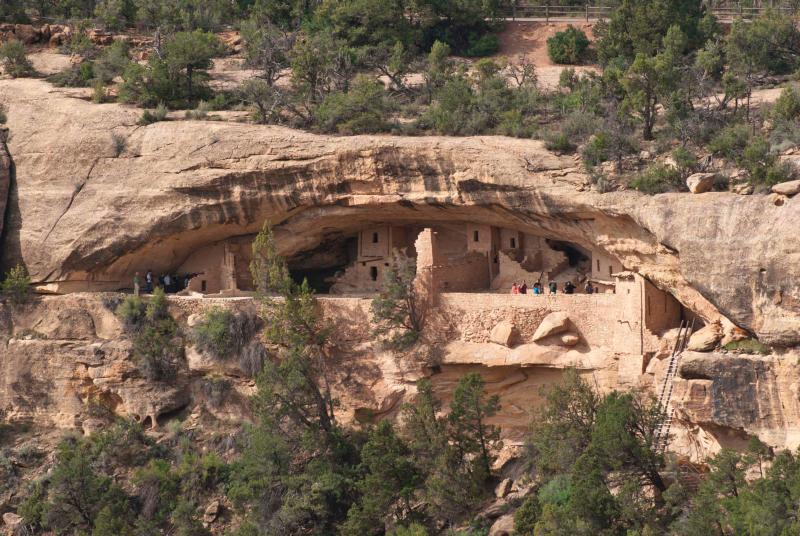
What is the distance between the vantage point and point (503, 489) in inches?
1223

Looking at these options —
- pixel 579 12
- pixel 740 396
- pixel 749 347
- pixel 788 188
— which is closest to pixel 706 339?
pixel 749 347

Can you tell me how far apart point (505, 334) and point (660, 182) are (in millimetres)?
4436

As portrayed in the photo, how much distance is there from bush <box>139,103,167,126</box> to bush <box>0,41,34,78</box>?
217 inches

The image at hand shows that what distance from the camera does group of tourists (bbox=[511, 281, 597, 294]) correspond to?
3406 cm

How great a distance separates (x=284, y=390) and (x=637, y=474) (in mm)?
7900

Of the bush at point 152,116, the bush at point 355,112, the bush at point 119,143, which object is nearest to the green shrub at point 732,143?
the bush at point 355,112

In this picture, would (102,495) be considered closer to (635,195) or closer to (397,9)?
(635,195)

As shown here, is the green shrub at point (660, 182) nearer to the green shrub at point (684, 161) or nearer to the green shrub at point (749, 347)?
the green shrub at point (684, 161)

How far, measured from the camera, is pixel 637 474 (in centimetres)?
2944

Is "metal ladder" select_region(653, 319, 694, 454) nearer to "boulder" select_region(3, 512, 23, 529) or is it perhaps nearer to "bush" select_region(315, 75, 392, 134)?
"bush" select_region(315, 75, 392, 134)

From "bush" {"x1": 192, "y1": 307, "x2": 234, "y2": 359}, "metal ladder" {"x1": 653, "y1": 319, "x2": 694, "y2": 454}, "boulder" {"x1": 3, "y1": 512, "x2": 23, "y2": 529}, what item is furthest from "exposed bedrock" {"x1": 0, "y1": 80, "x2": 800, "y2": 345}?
"boulder" {"x1": 3, "y1": 512, "x2": 23, "y2": 529}

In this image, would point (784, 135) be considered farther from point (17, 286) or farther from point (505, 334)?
point (17, 286)

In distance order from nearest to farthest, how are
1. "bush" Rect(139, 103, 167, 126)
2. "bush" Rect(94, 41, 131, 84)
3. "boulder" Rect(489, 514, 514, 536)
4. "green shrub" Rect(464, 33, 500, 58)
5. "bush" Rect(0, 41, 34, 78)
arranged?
1. "boulder" Rect(489, 514, 514, 536)
2. "bush" Rect(139, 103, 167, 126)
3. "bush" Rect(94, 41, 131, 84)
4. "bush" Rect(0, 41, 34, 78)
5. "green shrub" Rect(464, 33, 500, 58)

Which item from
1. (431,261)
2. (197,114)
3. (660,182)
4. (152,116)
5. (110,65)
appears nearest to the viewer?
(660,182)
